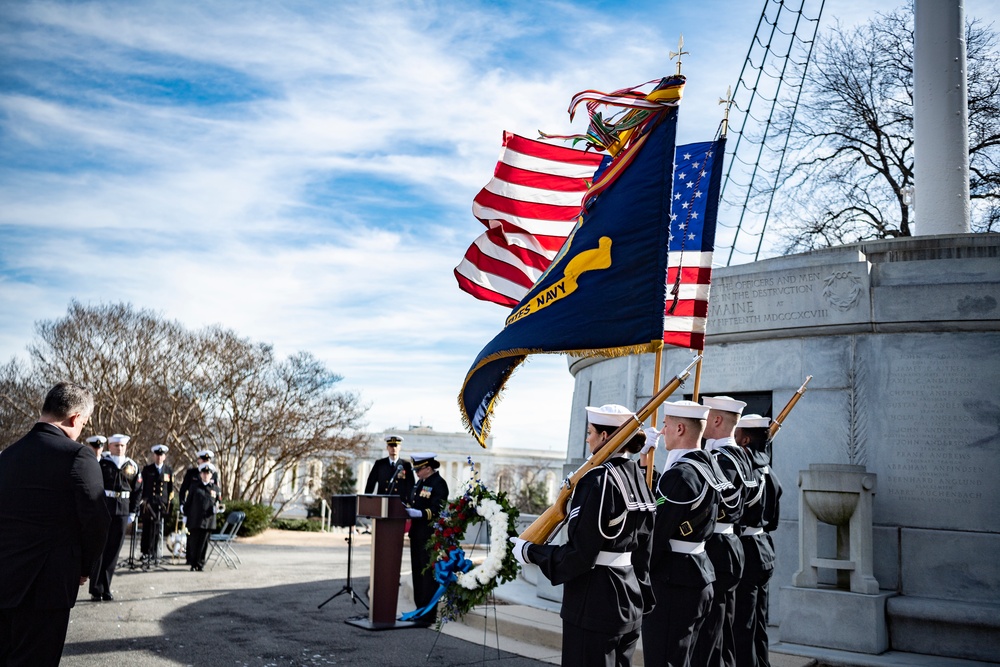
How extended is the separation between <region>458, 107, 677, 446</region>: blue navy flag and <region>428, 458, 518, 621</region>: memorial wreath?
0.95 meters

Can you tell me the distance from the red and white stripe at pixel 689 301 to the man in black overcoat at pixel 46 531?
4.45 m

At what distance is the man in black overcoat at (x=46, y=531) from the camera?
4996 mm

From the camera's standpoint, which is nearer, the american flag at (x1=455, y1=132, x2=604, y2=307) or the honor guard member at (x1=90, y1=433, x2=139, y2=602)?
the american flag at (x1=455, y1=132, x2=604, y2=307)

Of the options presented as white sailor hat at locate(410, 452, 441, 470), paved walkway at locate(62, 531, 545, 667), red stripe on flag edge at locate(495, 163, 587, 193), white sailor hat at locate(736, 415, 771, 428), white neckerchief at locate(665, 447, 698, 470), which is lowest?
paved walkway at locate(62, 531, 545, 667)

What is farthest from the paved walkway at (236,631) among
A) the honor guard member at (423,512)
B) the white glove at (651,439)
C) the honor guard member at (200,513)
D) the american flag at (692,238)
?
the american flag at (692,238)

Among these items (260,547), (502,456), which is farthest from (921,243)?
(502,456)

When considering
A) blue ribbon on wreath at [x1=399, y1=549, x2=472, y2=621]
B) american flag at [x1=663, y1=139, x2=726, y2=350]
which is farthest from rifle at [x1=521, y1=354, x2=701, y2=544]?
blue ribbon on wreath at [x1=399, y1=549, x2=472, y2=621]

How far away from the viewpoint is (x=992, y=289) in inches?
374

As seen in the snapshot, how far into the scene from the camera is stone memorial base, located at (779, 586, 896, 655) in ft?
27.2

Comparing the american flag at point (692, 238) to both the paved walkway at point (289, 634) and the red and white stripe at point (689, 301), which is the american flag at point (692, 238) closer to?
the red and white stripe at point (689, 301)

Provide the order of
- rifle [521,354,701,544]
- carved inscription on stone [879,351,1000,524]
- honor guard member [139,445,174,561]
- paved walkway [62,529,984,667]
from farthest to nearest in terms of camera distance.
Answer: honor guard member [139,445,174,561] < carved inscription on stone [879,351,1000,524] < paved walkway [62,529,984,667] < rifle [521,354,701,544]

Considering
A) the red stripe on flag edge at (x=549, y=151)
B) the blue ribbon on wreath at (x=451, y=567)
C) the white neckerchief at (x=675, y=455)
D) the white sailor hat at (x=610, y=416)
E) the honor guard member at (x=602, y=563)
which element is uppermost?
the red stripe on flag edge at (x=549, y=151)

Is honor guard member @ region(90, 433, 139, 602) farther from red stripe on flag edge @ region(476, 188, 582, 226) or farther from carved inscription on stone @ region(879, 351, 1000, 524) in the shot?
carved inscription on stone @ region(879, 351, 1000, 524)

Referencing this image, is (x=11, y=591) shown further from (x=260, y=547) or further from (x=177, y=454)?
(x=177, y=454)
